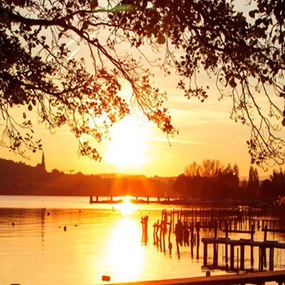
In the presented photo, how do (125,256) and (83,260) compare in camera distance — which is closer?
(83,260)

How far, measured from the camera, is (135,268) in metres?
52.4

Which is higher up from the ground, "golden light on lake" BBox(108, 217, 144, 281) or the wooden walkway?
the wooden walkway

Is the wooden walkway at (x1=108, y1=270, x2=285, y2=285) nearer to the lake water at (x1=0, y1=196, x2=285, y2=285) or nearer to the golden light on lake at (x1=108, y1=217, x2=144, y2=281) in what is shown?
the lake water at (x1=0, y1=196, x2=285, y2=285)

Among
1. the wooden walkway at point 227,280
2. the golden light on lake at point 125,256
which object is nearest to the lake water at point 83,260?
the golden light on lake at point 125,256

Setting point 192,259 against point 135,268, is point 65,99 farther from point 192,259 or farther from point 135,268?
point 192,259

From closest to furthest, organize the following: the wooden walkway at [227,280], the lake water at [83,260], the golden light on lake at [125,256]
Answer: the wooden walkway at [227,280], the lake water at [83,260], the golden light on lake at [125,256]

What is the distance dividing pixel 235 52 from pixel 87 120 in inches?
148

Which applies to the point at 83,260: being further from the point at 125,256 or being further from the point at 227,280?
the point at 227,280

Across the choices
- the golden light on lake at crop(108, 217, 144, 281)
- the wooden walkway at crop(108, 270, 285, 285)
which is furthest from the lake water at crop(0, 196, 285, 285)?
the wooden walkway at crop(108, 270, 285, 285)

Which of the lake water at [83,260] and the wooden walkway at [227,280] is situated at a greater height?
the wooden walkway at [227,280]

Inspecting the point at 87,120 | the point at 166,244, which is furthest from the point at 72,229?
the point at 87,120

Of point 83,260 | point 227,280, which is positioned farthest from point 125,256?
point 227,280

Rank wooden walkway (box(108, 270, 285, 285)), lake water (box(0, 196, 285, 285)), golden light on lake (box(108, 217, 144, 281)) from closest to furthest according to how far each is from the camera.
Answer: wooden walkway (box(108, 270, 285, 285)), lake water (box(0, 196, 285, 285)), golden light on lake (box(108, 217, 144, 281))

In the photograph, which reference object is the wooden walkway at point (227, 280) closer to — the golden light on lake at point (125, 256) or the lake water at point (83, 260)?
the lake water at point (83, 260)
